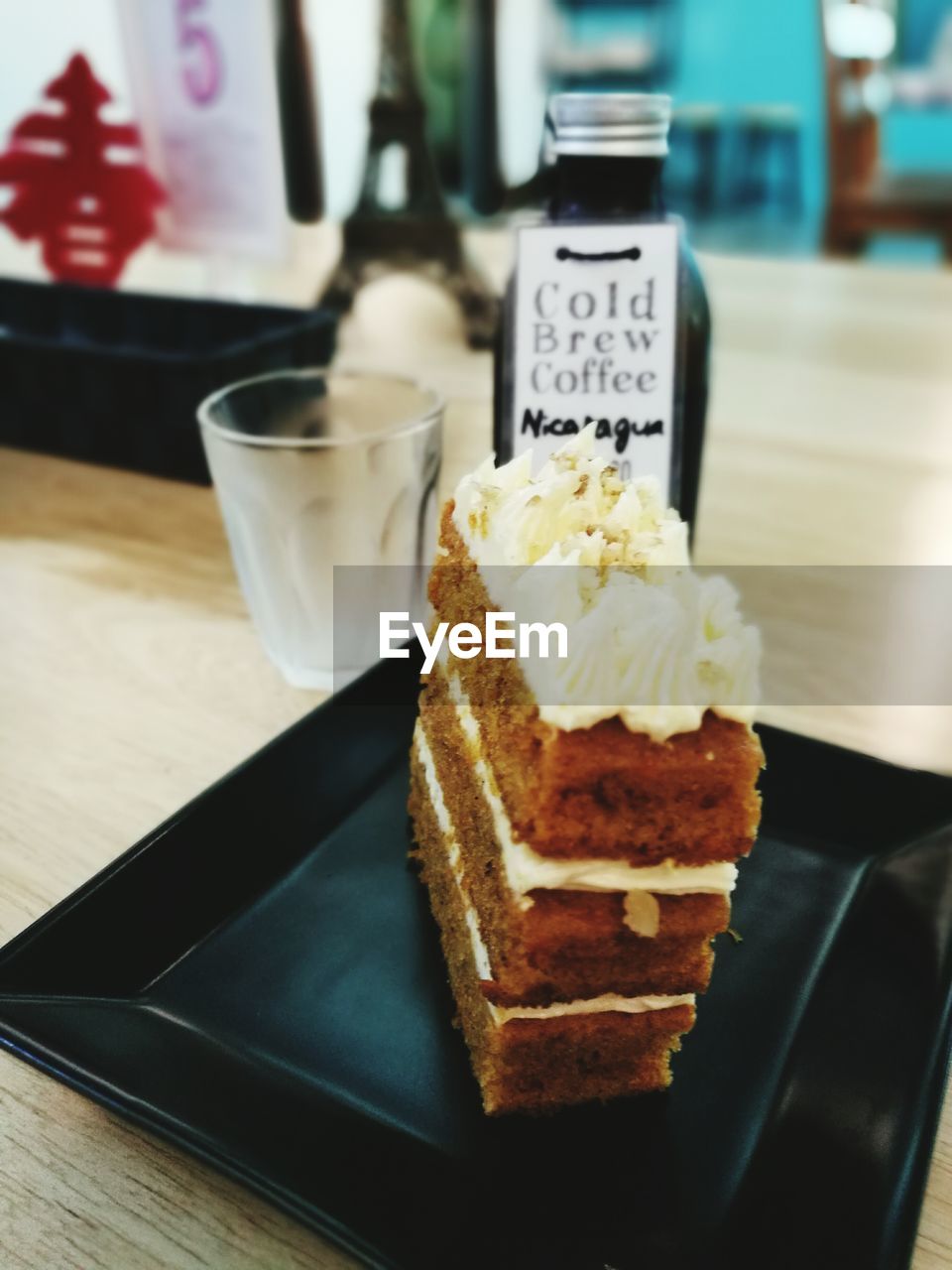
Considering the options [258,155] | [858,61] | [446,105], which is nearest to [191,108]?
[258,155]

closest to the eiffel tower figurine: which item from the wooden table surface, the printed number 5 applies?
the wooden table surface

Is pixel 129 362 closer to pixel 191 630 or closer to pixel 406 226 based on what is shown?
pixel 191 630

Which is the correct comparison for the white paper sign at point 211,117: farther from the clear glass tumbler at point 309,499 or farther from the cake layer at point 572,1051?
the cake layer at point 572,1051

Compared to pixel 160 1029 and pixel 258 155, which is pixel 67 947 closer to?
pixel 160 1029

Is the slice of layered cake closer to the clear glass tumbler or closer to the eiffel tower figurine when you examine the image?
the clear glass tumbler

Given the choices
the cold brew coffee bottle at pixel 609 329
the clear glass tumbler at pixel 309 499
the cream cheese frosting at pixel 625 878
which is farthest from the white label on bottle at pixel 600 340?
the cream cheese frosting at pixel 625 878

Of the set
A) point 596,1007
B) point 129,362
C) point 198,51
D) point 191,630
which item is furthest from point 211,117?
point 596,1007

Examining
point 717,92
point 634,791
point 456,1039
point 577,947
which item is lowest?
point 456,1039
